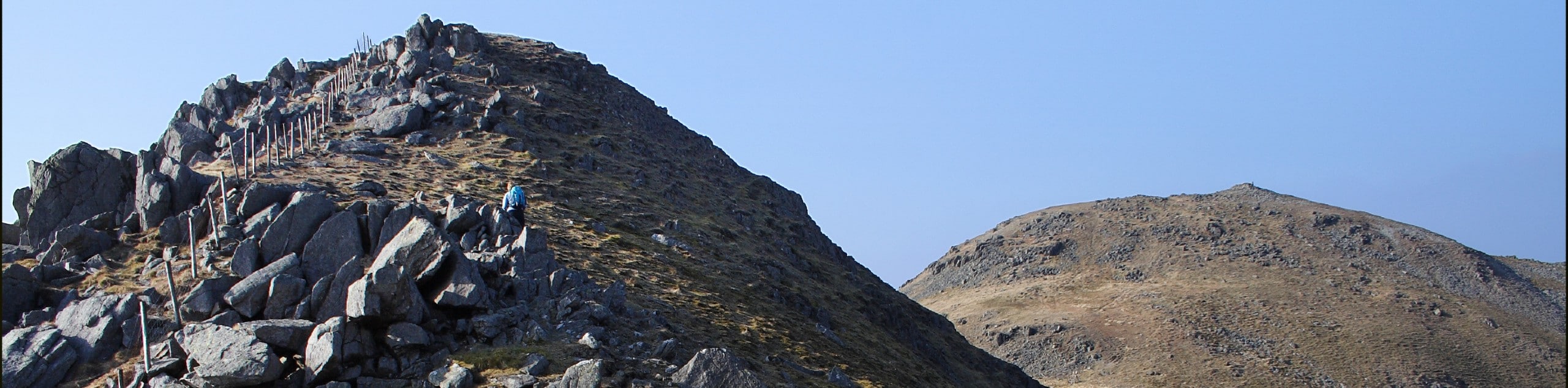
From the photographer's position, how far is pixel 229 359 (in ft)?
82.4

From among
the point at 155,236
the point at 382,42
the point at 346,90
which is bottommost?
the point at 155,236

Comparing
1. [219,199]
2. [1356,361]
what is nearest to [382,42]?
[219,199]

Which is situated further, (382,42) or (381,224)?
(382,42)

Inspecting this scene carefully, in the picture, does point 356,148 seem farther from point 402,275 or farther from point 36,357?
point 402,275

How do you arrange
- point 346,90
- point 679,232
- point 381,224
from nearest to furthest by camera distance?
point 381,224, point 679,232, point 346,90

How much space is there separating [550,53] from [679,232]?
36899 mm

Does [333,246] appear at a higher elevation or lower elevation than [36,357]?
higher

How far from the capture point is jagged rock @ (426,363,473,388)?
25.8 meters

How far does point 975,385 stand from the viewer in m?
54.7

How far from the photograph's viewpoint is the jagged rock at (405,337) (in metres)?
26.9

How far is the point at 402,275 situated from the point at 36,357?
837cm

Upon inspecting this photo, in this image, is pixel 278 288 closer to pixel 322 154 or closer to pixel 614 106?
pixel 322 154

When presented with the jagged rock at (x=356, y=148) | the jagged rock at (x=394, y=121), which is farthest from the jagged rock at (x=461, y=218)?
the jagged rock at (x=394, y=121)

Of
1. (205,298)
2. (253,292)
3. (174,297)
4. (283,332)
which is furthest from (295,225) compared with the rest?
(283,332)
